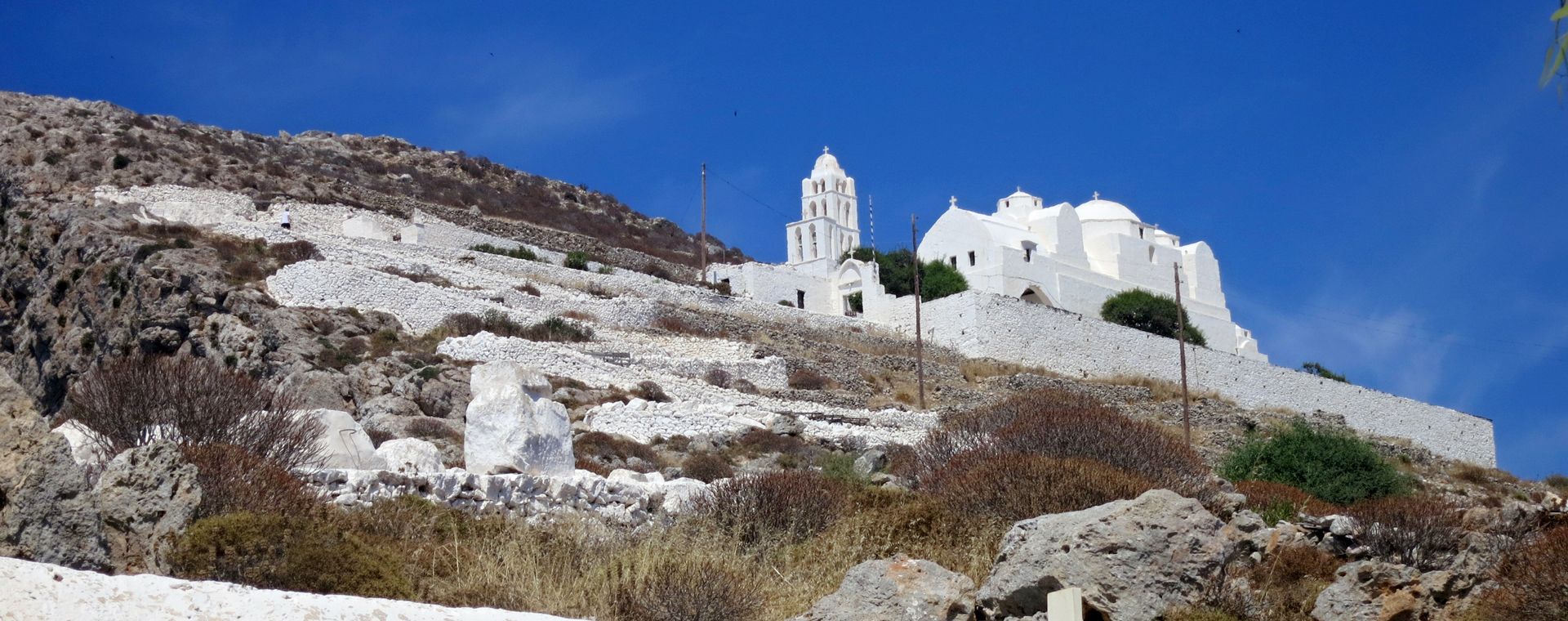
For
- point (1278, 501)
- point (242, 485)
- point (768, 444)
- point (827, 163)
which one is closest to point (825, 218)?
point (827, 163)

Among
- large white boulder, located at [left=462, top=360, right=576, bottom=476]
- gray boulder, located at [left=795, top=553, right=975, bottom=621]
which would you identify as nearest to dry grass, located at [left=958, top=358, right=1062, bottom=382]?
large white boulder, located at [left=462, top=360, right=576, bottom=476]

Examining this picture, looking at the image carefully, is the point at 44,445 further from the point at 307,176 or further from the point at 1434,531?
the point at 307,176

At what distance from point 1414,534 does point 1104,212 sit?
47920mm

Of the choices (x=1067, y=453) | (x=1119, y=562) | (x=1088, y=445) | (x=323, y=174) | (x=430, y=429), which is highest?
(x=323, y=174)

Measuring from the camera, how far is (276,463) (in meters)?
12.4

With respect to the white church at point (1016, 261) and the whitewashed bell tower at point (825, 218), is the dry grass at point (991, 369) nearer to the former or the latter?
the white church at point (1016, 261)

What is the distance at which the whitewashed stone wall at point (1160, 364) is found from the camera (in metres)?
47.7

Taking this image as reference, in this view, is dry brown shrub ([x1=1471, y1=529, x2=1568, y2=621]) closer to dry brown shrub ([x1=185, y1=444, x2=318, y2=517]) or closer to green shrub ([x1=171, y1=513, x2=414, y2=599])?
green shrub ([x1=171, y1=513, x2=414, y2=599])

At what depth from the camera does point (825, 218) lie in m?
57.9

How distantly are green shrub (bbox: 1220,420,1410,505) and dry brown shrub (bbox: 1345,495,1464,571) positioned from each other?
8.03 meters

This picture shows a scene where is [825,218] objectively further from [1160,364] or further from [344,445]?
[344,445]

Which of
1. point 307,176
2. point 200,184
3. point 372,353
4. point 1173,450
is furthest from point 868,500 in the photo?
point 307,176

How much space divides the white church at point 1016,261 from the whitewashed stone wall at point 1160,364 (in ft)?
9.17

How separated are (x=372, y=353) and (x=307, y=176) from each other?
2785cm
